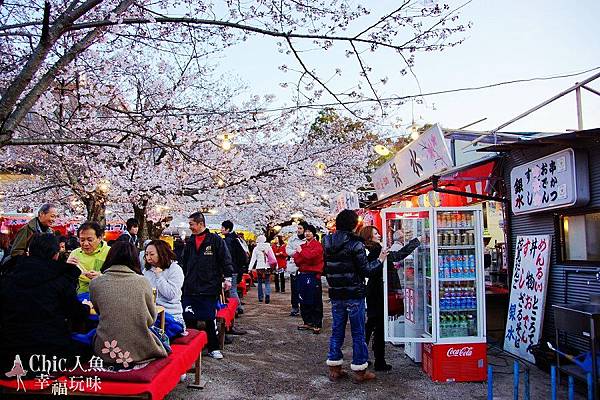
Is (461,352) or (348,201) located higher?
(348,201)

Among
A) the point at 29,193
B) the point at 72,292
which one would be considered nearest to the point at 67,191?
the point at 29,193

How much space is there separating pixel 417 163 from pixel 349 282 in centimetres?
243

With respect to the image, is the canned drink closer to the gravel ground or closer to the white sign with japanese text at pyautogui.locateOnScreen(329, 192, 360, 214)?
the gravel ground

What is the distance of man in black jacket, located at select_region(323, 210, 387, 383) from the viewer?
19.0ft

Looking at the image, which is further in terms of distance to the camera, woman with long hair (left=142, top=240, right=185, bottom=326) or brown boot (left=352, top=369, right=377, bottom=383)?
brown boot (left=352, top=369, right=377, bottom=383)

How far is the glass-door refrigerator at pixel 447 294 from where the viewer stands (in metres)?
5.99

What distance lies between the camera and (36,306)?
408 centimetres

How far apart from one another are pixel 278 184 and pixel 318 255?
19.5ft

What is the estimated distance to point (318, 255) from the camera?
31.3ft

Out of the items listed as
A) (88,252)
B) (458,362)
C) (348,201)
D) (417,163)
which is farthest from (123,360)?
(348,201)

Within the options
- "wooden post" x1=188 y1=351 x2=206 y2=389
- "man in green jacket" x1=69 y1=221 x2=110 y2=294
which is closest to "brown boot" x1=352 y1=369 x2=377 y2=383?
"wooden post" x1=188 y1=351 x2=206 y2=389

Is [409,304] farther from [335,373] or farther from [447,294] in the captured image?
[335,373]

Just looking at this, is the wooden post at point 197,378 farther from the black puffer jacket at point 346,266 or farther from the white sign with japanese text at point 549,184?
the white sign with japanese text at point 549,184

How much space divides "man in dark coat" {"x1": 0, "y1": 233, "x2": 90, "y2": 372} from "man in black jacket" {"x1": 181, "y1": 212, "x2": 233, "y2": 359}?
9.09 ft
